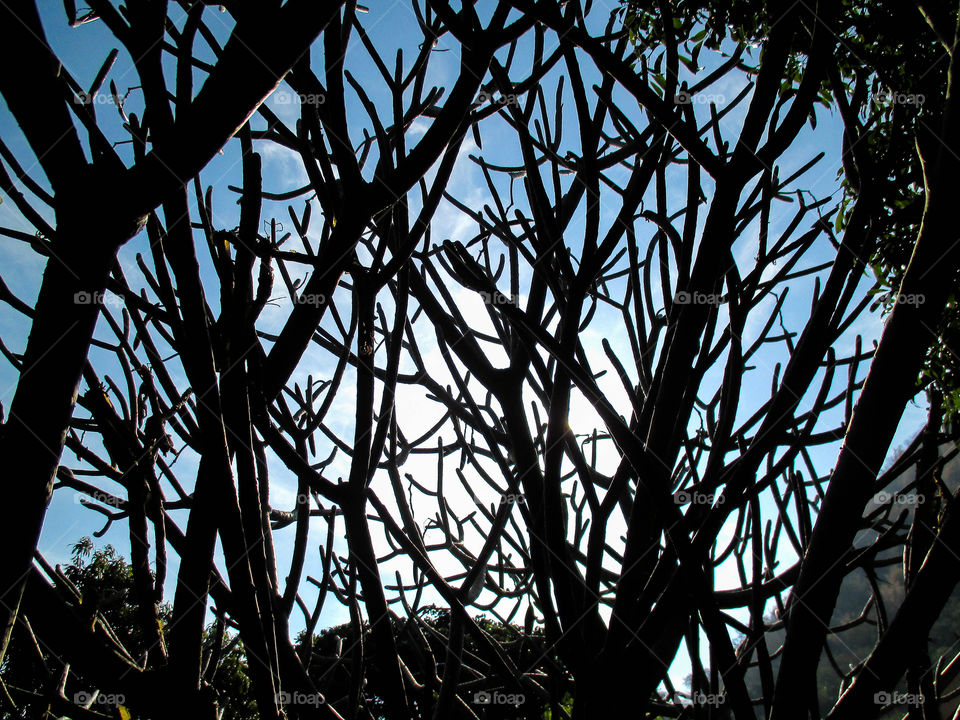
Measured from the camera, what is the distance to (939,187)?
2.73 ft

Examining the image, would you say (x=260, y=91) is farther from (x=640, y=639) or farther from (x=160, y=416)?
(x=640, y=639)

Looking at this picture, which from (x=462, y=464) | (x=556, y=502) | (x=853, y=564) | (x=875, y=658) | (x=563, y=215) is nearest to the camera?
(x=875, y=658)

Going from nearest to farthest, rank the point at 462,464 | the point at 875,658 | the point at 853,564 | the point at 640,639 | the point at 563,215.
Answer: the point at 875,658 → the point at 640,639 → the point at 853,564 → the point at 563,215 → the point at 462,464

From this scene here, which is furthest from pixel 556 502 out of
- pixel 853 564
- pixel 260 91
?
pixel 260 91

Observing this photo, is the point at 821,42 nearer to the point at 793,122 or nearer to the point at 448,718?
the point at 793,122

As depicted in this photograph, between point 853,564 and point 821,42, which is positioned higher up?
point 821,42

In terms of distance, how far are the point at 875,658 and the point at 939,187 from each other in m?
0.67

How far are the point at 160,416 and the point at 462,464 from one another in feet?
3.13

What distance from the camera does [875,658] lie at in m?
0.81

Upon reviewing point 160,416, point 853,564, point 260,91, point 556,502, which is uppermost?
point 260,91

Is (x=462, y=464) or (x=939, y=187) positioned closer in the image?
(x=939, y=187)

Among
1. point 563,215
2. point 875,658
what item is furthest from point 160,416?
point 875,658

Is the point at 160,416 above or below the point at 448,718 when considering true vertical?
above

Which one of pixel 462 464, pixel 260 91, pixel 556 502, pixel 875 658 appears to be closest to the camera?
pixel 260 91
